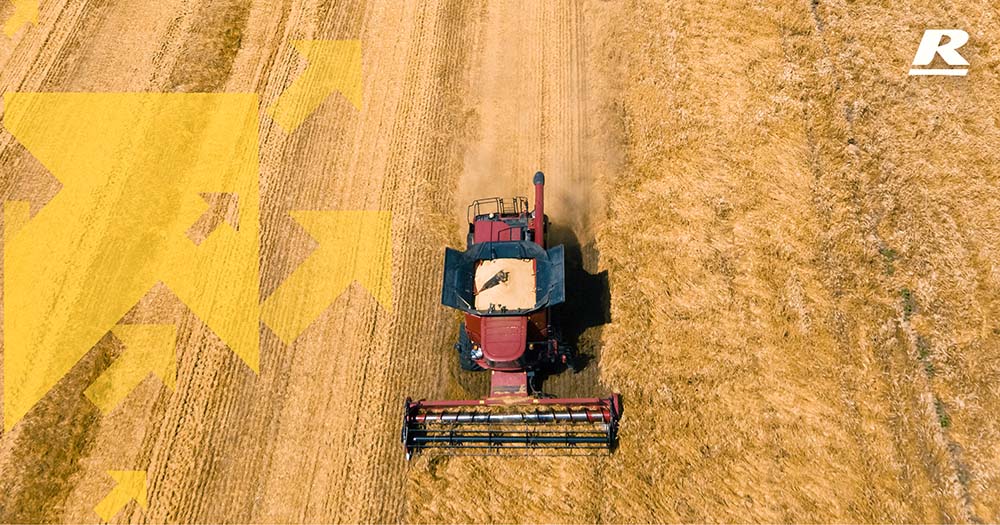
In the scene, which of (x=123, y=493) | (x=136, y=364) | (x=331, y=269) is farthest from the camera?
(x=331, y=269)

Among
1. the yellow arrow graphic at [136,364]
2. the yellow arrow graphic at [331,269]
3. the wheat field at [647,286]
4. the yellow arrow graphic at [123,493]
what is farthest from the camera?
the yellow arrow graphic at [331,269]

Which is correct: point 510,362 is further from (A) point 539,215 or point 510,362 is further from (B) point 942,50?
(B) point 942,50

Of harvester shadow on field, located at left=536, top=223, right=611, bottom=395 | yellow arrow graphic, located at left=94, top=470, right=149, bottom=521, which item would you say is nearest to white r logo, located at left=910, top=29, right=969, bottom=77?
harvester shadow on field, located at left=536, top=223, right=611, bottom=395

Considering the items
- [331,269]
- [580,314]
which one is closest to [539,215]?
[580,314]

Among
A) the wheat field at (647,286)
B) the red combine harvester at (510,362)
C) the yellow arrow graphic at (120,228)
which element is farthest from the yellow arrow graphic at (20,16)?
the red combine harvester at (510,362)

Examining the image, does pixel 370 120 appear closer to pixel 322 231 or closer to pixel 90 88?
pixel 322 231

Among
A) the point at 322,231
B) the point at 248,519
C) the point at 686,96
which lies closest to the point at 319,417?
the point at 248,519

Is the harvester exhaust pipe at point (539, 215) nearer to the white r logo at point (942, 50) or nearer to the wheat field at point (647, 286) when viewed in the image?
the wheat field at point (647, 286)
